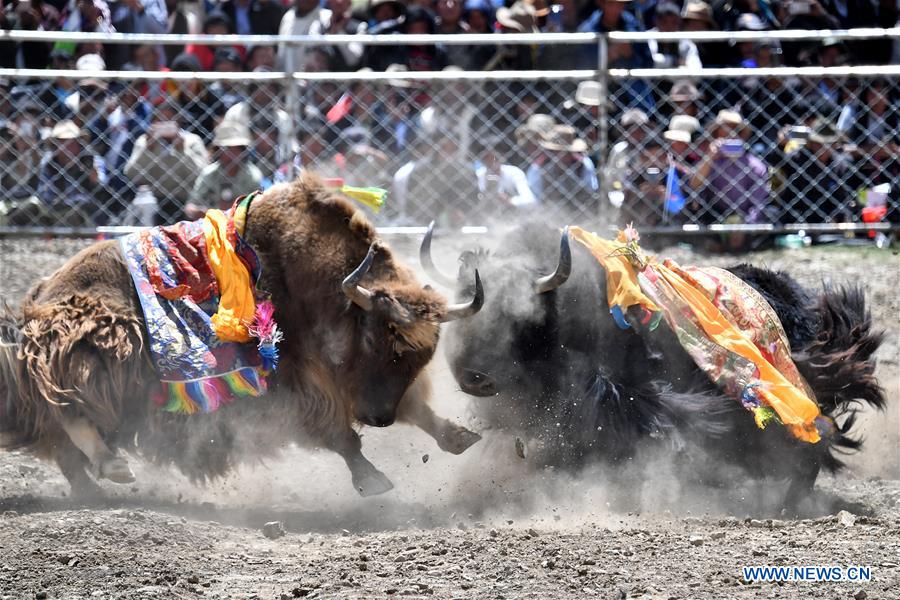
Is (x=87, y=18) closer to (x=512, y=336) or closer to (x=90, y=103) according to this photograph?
(x=90, y=103)

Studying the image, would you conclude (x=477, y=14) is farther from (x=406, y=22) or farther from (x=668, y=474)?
(x=668, y=474)

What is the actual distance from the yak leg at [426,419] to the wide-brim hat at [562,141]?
2915 mm

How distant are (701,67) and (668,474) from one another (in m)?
4.19

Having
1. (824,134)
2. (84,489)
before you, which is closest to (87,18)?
(84,489)

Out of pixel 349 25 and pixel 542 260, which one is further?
pixel 349 25

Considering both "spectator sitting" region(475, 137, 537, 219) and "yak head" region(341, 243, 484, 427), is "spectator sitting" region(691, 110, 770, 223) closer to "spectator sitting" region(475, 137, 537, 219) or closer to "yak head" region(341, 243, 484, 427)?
"spectator sitting" region(475, 137, 537, 219)

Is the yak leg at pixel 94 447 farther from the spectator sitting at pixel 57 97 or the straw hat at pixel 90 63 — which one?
the straw hat at pixel 90 63

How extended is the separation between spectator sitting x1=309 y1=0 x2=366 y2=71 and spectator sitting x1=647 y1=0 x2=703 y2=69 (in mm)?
2109

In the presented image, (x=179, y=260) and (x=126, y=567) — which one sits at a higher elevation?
(x=179, y=260)

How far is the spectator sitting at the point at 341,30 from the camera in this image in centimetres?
857

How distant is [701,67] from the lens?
8.70m

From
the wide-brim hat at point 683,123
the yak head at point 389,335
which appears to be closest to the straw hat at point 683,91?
the wide-brim hat at point 683,123

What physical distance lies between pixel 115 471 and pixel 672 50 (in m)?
5.35

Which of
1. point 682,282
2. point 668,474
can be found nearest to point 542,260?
point 682,282
